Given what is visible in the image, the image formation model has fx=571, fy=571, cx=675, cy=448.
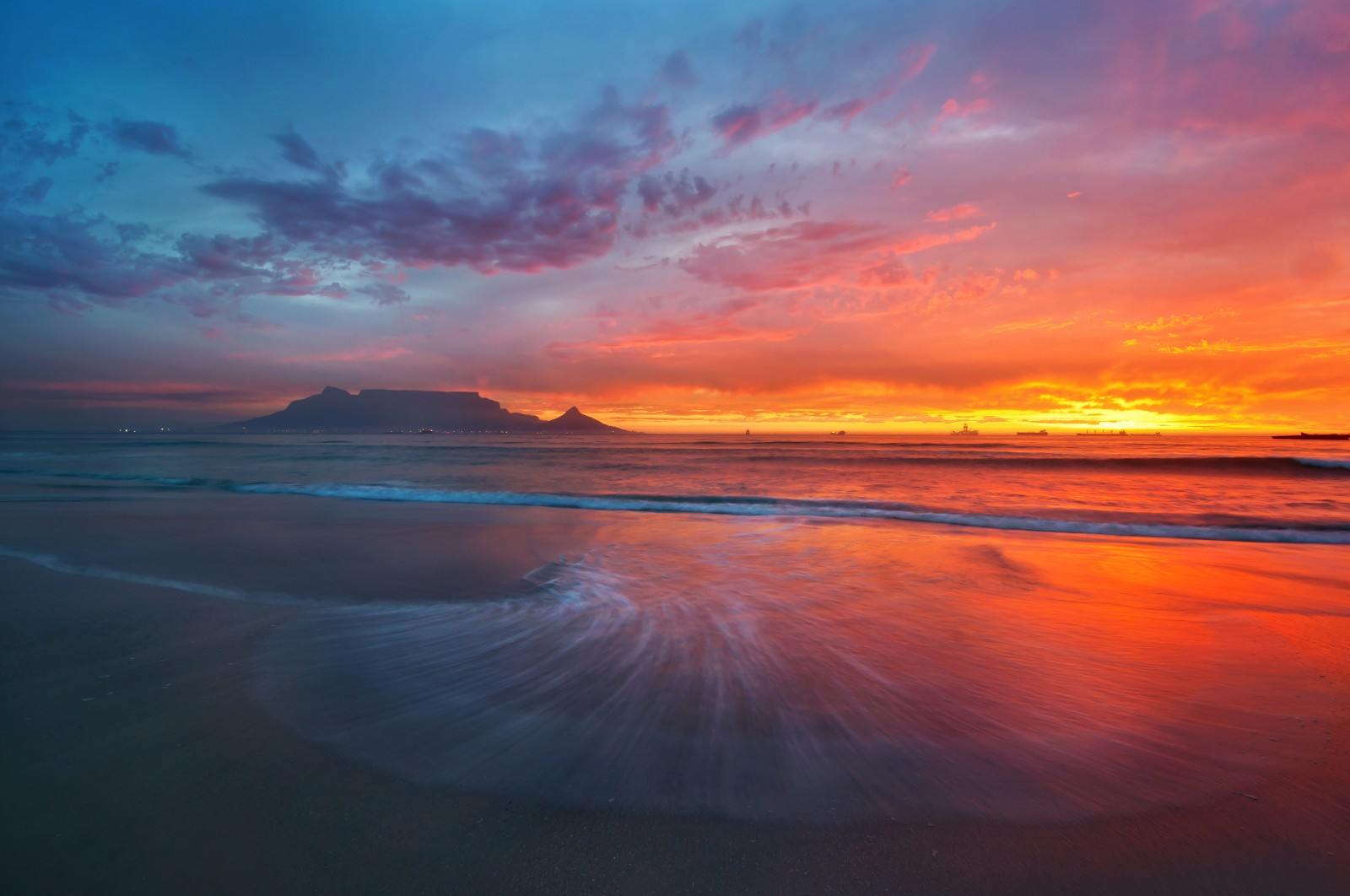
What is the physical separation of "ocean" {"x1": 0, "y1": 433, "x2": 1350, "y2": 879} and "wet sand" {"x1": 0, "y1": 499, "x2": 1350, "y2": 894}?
0.11m

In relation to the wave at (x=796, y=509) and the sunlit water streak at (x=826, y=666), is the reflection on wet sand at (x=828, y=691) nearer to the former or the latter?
the sunlit water streak at (x=826, y=666)

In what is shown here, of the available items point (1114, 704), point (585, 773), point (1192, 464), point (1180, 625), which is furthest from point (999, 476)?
point (585, 773)

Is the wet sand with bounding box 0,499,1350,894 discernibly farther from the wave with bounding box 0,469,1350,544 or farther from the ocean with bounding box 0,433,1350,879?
the wave with bounding box 0,469,1350,544

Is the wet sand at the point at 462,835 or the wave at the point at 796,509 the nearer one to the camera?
the wet sand at the point at 462,835

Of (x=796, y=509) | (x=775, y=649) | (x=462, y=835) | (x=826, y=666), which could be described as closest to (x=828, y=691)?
(x=826, y=666)

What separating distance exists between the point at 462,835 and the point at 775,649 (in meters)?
3.15

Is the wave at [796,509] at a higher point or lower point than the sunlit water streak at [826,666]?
lower

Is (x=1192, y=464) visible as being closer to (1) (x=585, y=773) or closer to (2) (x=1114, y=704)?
(2) (x=1114, y=704)

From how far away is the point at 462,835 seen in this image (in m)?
2.47

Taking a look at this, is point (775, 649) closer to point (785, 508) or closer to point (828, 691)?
point (828, 691)

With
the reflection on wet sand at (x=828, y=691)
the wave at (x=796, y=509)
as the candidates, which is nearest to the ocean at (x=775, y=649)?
the reflection on wet sand at (x=828, y=691)

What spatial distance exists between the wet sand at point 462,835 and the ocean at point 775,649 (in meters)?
0.11

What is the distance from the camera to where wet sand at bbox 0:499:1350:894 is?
2209 millimetres

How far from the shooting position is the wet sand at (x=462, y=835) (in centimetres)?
221
